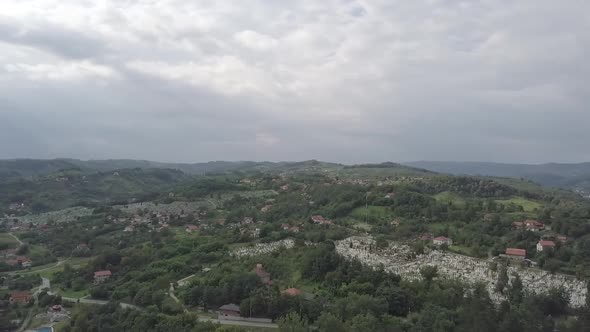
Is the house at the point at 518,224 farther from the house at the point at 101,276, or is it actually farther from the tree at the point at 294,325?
the house at the point at 101,276

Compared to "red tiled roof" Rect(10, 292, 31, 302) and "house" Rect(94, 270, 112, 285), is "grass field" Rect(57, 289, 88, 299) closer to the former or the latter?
"house" Rect(94, 270, 112, 285)

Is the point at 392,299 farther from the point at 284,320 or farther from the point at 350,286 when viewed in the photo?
the point at 284,320

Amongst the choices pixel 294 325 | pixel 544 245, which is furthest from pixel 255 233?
pixel 544 245

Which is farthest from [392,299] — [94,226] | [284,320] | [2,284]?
[94,226]

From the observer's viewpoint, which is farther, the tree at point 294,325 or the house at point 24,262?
the house at point 24,262

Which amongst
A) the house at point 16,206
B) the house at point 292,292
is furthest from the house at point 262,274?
the house at point 16,206

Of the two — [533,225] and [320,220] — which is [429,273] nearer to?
[533,225]
